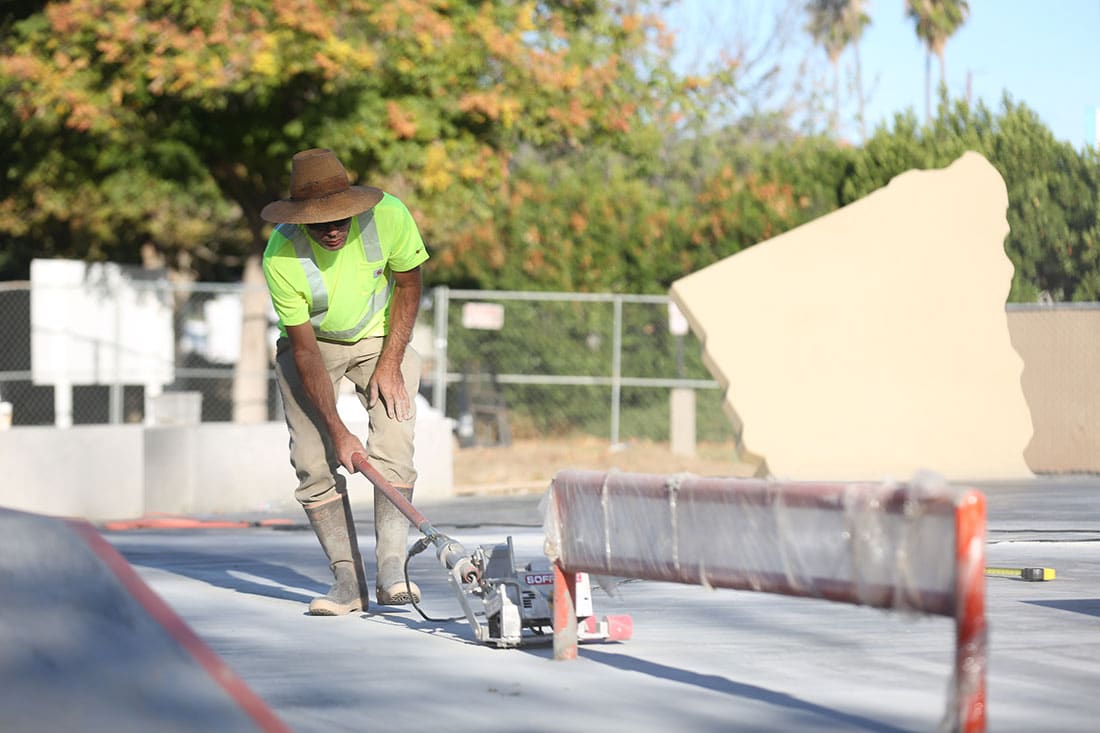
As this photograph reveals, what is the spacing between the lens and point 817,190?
2216cm

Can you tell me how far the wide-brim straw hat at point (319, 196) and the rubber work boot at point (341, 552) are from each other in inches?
46.0

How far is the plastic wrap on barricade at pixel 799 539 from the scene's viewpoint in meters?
3.62

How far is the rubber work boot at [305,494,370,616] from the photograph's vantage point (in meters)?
6.56

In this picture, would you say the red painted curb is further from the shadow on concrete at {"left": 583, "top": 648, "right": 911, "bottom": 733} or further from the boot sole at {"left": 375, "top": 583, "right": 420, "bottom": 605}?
the boot sole at {"left": 375, "top": 583, "right": 420, "bottom": 605}

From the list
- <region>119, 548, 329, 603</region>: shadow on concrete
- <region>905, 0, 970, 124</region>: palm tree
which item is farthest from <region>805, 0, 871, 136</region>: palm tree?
<region>119, 548, 329, 603</region>: shadow on concrete

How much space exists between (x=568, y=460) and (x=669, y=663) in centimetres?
1453

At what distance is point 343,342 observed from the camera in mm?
6695

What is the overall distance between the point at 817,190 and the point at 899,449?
27.4ft

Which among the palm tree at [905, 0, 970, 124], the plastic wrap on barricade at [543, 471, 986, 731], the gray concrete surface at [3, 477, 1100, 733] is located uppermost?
the palm tree at [905, 0, 970, 124]

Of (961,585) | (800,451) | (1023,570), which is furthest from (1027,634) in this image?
(800,451)

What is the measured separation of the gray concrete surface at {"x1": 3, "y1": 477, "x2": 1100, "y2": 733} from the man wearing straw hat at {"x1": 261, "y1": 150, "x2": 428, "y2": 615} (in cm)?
35

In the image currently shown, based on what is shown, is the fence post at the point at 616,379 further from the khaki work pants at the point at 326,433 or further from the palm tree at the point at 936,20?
the palm tree at the point at 936,20

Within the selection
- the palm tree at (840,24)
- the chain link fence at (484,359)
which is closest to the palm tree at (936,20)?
the palm tree at (840,24)

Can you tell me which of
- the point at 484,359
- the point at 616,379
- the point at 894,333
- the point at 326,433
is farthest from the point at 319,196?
the point at 484,359
